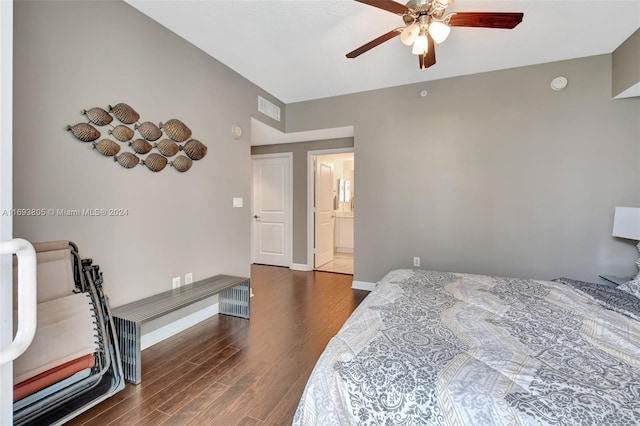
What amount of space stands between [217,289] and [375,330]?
5.57 feet

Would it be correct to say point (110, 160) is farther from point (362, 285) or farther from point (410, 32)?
point (362, 285)

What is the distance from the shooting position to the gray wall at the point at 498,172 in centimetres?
290

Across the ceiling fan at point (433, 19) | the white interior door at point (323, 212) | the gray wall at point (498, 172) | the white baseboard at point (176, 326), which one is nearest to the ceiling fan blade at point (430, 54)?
the ceiling fan at point (433, 19)

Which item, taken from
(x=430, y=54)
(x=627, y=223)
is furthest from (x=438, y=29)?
(x=627, y=223)

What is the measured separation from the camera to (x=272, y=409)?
5.33 ft

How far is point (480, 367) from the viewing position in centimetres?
107

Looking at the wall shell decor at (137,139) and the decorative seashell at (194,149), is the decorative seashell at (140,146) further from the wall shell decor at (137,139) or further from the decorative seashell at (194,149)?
the decorative seashell at (194,149)

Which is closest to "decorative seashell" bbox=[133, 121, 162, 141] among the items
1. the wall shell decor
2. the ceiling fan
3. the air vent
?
the wall shell decor

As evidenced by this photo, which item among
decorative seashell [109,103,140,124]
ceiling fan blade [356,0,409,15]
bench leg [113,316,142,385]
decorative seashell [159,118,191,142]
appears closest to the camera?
ceiling fan blade [356,0,409,15]

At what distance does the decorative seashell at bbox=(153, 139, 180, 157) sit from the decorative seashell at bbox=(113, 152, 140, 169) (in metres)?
0.22

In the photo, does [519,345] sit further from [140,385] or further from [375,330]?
[140,385]

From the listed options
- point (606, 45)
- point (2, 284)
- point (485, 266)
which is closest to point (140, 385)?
point (2, 284)

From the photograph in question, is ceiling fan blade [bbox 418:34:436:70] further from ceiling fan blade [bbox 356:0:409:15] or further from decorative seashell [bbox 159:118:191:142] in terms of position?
decorative seashell [bbox 159:118:191:142]

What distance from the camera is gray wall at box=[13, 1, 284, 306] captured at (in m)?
1.68
